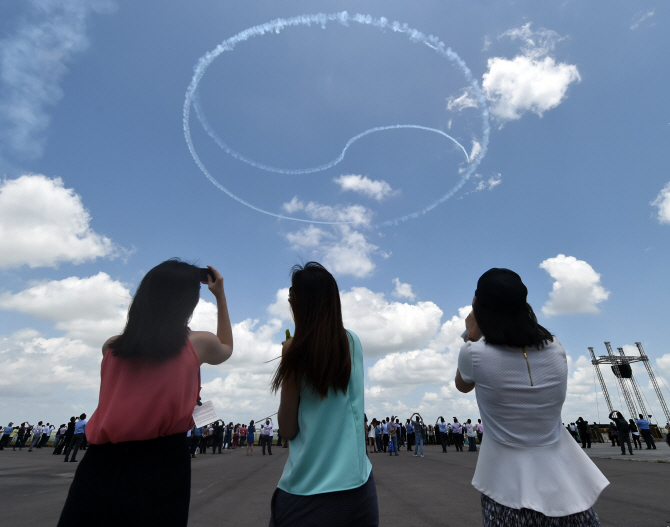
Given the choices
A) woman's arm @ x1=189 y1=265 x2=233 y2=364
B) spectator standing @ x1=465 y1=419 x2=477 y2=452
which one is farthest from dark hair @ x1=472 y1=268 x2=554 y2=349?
spectator standing @ x1=465 y1=419 x2=477 y2=452

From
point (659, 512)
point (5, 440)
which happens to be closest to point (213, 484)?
point (659, 512)

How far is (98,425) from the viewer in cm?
170

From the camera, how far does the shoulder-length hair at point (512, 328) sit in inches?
74.8

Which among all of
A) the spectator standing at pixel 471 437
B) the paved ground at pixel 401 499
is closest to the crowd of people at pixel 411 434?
the spectator standing at pixel 471 437

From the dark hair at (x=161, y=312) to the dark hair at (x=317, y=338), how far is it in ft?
1.63

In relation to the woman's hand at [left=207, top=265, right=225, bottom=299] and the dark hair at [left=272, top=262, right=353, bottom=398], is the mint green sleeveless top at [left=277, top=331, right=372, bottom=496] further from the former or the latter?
the woman's hand at [left=207, top=265, right=225, bottom=299]

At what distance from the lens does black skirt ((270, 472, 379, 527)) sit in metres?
1.60

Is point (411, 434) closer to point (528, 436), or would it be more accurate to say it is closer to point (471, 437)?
point (471, 437)

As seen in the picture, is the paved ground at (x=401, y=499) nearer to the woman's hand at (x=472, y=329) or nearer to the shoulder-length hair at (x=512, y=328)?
the woman's hand at (x=472, y=329)

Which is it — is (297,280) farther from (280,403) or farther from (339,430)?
(339,430)

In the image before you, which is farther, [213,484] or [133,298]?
[213,484]

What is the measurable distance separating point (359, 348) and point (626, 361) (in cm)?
7292

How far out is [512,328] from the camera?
193 centimetres

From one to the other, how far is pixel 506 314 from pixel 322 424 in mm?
989
